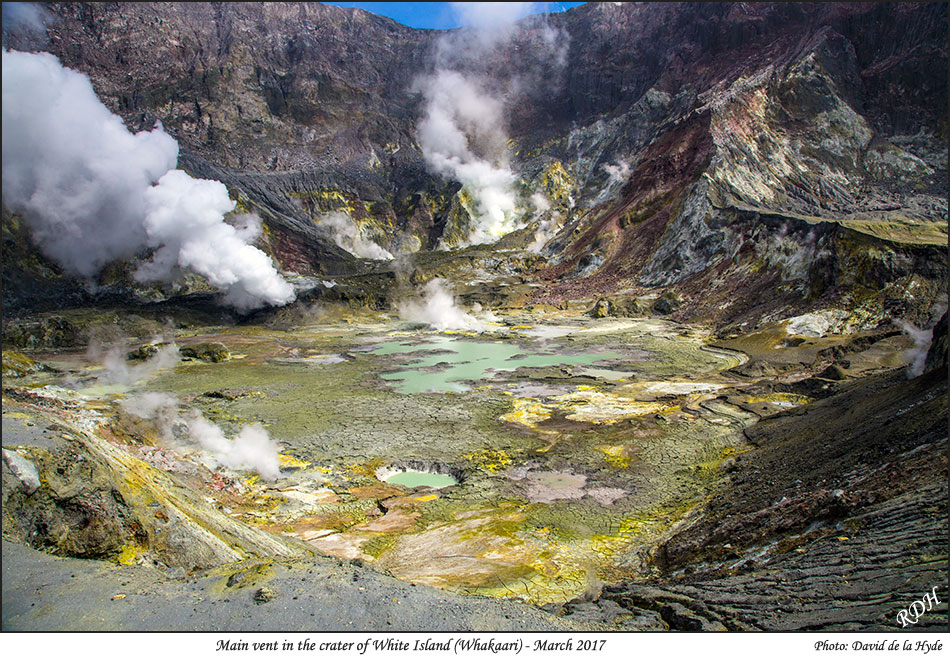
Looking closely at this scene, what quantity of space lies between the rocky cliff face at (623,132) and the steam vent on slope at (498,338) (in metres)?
0.54

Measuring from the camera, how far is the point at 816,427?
1495cm

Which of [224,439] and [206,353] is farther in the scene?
[206,353]

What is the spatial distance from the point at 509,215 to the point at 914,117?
61197 millimetres

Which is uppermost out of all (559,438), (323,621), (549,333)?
(549,333)

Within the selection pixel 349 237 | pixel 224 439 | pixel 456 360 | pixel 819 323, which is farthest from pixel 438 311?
pixel 349 237

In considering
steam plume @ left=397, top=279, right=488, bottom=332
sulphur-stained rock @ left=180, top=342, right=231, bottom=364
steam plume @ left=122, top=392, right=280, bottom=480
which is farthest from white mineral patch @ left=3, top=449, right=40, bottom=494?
steam plume @ left=397, top=279, right=488, bottom=332

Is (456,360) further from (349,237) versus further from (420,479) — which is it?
(349,237)

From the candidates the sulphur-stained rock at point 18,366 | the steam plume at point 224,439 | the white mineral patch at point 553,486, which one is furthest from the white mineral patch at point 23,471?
the sulphur-stained rock at point 18,366

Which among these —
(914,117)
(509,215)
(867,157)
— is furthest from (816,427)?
(509,215)

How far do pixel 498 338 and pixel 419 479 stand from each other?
2876 centimetres

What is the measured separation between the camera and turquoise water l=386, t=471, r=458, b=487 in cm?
1468

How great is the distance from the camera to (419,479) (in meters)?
15.1

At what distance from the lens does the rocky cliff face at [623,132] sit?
164 feet

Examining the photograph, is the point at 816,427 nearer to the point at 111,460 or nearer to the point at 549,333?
the point at 111,460
